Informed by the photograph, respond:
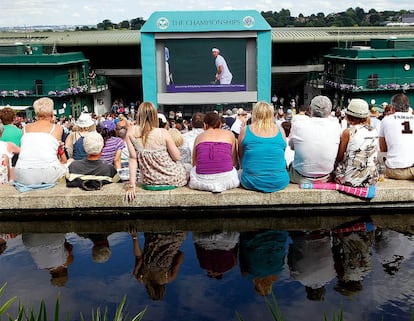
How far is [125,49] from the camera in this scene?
4750cm

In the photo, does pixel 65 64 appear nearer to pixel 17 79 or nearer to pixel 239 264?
pixel 17 79

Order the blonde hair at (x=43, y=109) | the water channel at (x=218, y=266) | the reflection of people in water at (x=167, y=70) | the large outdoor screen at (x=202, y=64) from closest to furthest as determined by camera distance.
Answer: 1. the water channel at (x=218, y=266)
2. the blonde hair at (x=43, y=109)
3. the large outdoor screen at (x=202, y=64)
4. the reflection of people in water at (x=167, y=70)

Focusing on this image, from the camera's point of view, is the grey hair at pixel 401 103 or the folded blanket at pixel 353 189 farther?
the grey hair at pixel 401 103

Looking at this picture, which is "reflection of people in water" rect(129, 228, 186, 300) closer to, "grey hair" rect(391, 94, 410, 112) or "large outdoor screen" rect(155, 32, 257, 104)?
"grey hair" rect(391, 94, 410, 112)

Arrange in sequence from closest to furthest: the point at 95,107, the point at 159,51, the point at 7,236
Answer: the point at 7,236
the point at 159,51
the point at 95,107

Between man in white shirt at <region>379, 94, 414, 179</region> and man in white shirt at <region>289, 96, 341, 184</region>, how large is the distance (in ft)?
2.62

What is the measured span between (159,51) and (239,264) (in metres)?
35.3

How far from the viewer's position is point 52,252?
4.70 meters

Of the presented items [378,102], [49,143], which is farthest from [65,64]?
[49,143]

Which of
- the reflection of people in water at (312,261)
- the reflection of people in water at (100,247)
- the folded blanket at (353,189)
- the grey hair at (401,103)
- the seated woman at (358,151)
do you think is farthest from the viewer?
the grey hair at (401,103)

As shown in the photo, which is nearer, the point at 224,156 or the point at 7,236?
the point at 7,236

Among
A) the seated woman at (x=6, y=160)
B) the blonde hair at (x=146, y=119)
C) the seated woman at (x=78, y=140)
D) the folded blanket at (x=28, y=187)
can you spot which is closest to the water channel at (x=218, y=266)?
Answer: the folded blanket at (x=28, y=187)

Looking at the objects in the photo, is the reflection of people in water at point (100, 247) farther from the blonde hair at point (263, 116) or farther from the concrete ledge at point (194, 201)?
the blonde hair at point (263, 116)

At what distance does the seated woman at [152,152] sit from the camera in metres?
5.46
